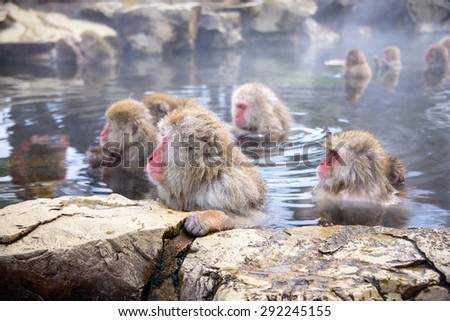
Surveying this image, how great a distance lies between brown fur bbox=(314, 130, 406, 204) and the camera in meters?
4.03

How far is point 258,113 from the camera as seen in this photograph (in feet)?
22.0

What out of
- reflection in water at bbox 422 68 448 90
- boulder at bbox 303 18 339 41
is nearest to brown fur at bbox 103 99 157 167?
reflection in water at bbox 422 68 448 90

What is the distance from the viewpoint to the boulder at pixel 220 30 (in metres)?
16.3

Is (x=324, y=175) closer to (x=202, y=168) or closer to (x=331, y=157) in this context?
(x=331, y=157)

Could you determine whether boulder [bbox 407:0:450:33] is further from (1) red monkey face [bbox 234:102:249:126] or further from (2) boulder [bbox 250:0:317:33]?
(1) red monkey face [bbox 234:102:249:126]

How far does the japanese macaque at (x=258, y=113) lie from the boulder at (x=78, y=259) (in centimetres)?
398

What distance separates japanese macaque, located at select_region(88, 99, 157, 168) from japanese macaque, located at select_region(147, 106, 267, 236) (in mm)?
1767

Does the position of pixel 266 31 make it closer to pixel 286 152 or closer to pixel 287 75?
pixel 287 75

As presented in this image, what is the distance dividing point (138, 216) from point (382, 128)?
4.32 metres

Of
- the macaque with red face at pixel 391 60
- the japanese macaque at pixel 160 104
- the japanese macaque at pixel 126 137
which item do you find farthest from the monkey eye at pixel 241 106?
the macaque with red face at pixel 391 60

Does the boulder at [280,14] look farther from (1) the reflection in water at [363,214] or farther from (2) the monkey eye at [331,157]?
(1) the reflection in water at [363,214]

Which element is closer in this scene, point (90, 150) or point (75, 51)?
point (90, 150)

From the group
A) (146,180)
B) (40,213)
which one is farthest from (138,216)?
(146,180)

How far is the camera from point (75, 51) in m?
13.5
